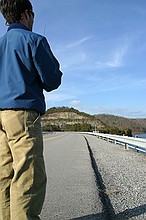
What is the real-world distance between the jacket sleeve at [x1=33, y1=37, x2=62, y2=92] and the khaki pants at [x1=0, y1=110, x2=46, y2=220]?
30 cm

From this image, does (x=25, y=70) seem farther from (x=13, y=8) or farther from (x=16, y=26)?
(x=13, y=8)

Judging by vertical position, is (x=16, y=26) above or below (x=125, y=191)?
above

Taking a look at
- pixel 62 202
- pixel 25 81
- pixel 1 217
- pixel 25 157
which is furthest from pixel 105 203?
pixel 25 81

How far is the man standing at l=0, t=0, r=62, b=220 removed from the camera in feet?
8.32

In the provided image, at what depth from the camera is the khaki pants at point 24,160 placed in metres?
2.53

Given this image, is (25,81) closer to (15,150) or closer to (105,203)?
(15,150)

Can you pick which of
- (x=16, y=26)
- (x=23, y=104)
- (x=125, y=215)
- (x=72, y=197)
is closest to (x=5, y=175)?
(x=23, y=104)

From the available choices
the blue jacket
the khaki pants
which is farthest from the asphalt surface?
the blue jacket

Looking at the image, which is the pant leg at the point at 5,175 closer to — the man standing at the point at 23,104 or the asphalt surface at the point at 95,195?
the man standing at the point at 23,104

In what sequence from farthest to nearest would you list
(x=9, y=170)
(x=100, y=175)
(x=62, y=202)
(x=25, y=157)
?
(x=100, y=175) → (x=62, y=202) → (x=9, y=170) → (x=25, y=157)

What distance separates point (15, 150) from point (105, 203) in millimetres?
2493

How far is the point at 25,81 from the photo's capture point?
2562mm

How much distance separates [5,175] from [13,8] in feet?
4.81

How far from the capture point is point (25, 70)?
258 centimetres
